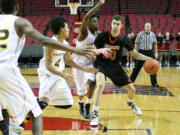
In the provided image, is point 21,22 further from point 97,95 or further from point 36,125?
point 97,95

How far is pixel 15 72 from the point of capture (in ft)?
7.43

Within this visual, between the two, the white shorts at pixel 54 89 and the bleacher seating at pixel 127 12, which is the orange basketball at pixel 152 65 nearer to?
the white shorts at pixel 54 89

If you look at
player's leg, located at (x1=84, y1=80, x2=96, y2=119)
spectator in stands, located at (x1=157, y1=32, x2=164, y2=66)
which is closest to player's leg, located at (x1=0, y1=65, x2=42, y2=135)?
player's leg, located at (x1=84, y1=80, x2=96, y2=119)

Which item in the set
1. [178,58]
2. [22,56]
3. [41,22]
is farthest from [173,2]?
[22,56]

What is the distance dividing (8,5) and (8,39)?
31cm

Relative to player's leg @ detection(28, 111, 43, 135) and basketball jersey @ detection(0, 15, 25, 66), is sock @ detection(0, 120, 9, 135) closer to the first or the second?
player's leg @ detection(28, 111, 43, 135)

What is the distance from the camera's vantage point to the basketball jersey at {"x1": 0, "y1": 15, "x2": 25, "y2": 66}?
2.20 metres

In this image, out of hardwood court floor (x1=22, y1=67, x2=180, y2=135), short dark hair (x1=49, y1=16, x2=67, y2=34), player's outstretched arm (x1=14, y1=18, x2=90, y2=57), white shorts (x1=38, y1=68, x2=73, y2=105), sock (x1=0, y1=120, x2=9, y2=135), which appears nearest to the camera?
player's outstretched arm (x1=14, y1=18, x2=90, y2=57)

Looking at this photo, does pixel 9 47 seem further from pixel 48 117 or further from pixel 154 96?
pixel 154 96

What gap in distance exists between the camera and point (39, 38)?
2025mm

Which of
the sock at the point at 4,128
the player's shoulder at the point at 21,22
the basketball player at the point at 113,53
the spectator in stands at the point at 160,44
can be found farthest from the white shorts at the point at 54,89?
the spectator in stands at the point at 160,44

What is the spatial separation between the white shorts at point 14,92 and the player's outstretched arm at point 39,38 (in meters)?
0.37

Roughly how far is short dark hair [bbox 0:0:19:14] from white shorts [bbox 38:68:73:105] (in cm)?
130

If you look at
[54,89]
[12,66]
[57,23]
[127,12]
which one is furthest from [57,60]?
[127,12]
